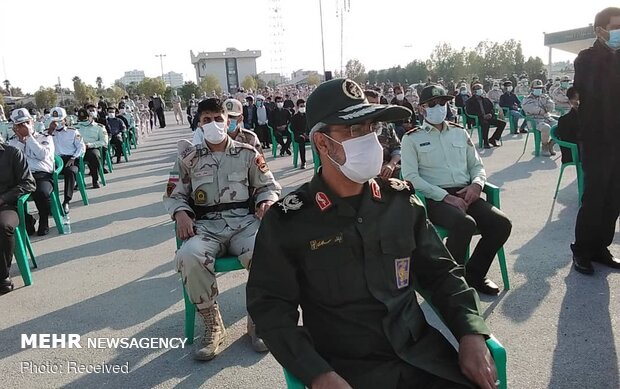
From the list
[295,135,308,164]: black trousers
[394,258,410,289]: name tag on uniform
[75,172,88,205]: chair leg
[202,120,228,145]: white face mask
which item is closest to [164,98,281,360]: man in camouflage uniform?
[202,120,228,145]: white face mask

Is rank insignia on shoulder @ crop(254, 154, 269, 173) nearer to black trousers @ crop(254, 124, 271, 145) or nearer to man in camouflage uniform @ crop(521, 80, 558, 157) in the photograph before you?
man in camouflage uniform @ crop(521, 80, 558, 157)

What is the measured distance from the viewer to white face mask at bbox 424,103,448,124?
406cm

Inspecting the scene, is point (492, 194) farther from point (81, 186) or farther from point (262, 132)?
point (262, 132)

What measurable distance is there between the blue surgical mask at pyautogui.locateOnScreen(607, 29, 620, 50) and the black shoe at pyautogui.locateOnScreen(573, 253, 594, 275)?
1.57m

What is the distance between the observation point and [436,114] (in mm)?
4098

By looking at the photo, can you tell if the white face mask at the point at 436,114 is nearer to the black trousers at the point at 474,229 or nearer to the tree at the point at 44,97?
the black trousers at the point at 474,229

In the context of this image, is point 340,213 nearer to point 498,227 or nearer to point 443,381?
point 443,381

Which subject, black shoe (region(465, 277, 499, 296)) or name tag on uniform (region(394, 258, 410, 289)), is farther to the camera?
black shoe (region(465, 277, 499, 296))

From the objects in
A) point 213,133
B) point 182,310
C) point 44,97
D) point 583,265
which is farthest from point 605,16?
point 44,97

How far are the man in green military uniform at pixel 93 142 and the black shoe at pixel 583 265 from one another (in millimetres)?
8755

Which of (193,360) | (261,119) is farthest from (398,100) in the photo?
(193,360)

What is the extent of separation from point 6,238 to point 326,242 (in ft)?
12.3

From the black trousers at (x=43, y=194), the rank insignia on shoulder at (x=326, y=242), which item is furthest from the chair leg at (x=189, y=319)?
the black trousers at (x=43, y=194)

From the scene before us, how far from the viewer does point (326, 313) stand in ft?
6.02
